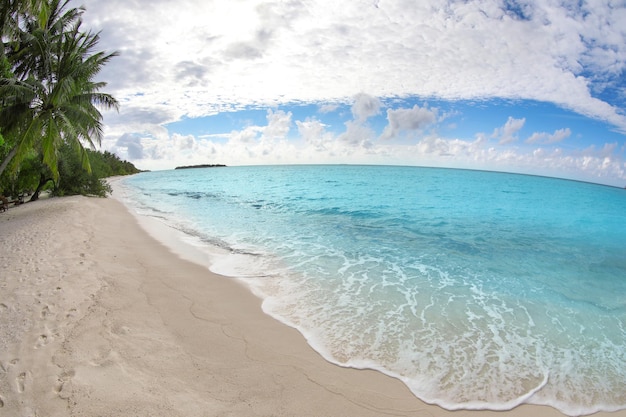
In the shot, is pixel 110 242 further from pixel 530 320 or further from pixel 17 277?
pixel 530 320

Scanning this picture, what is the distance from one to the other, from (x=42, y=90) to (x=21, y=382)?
56.9ft

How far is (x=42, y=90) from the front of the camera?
15.6m

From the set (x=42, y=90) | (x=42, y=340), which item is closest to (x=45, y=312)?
(x=42, y=340)

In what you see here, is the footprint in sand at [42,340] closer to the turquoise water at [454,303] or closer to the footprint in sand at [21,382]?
the footprint in sand at [21,382]

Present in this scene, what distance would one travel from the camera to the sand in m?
3.76

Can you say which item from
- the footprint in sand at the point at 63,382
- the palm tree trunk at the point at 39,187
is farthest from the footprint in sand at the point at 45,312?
the palm tree trunk at the point at 39,187

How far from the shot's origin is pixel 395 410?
410cm

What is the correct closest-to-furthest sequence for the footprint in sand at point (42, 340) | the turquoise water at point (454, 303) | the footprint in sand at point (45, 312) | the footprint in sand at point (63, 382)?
the footprint in sand at point (63, 382) < the footprint in sand at point (42, 340) < the turquoise water at point (454, 303) < the footprint in sand at point (45, 312)

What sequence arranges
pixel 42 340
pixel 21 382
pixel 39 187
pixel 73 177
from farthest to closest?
pixel 73 177
pixel 39 187
pixel 42 340
pixel 21 382

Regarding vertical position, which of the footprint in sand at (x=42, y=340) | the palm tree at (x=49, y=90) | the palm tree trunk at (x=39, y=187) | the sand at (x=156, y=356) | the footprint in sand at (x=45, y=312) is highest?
the palm tree at (x=49, y=90)

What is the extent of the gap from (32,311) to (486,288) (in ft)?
33.3

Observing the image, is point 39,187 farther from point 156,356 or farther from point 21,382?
point 156,356

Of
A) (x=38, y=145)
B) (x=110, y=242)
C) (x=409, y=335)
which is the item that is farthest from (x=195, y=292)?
(x=38, y=145)

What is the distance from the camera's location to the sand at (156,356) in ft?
12.3
